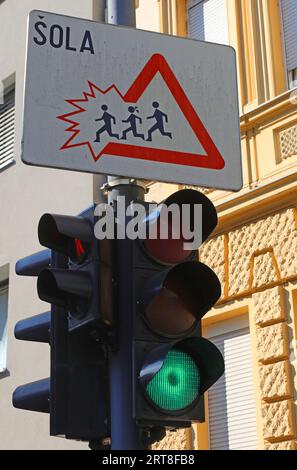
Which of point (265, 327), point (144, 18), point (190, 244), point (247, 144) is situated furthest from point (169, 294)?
point (144, 18)

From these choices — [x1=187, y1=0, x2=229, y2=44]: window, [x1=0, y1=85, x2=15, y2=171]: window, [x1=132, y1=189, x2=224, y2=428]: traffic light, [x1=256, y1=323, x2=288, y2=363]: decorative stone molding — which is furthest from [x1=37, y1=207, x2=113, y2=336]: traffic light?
[x1=0, y1=85, x2=15, y2=171]: window

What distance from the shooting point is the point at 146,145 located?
444 centimetres

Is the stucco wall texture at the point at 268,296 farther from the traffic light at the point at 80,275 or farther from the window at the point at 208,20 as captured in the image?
the traffic light at the point at 80,275

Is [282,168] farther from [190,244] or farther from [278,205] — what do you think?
[190,244]

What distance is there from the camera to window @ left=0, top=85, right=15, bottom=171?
1569 cm

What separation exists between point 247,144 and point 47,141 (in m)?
7.11

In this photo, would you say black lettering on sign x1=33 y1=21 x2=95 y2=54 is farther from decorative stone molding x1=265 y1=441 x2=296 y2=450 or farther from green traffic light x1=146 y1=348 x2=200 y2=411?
decorative stone molding x1=265 y1=441 x2=296 y2=450

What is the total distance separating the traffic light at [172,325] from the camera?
409 centimetres

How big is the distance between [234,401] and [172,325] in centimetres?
684

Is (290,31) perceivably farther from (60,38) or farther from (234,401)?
(60,38)

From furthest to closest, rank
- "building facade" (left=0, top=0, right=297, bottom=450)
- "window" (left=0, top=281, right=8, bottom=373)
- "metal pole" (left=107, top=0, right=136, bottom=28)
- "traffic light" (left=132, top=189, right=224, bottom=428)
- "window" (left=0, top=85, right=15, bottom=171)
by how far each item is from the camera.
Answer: "window" (left=0, top=85, right=15, bottom=171)
"window" (left=0, top=281, right=8, bottom=373)
"building facade" (left=0, top=0, right=297, bottom=450)
"metal pole" (left=107, top=0, right=136, bottom=28)
"traffic light" (left=132, top=189, right=224, bottom=428)

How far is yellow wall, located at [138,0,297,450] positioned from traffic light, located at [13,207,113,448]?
18.8 feet

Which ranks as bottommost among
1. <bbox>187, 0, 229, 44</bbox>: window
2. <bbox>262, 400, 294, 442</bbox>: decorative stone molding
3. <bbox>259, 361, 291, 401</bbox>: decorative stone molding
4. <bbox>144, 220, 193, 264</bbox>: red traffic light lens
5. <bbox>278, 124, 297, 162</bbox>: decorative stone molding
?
<bbox>144, 220, 193, 264</bbox>: red traffic light lens

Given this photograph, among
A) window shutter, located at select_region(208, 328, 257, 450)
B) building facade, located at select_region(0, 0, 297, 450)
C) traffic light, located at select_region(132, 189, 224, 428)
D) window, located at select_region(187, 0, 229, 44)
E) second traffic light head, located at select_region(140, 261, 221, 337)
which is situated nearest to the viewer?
traffic light, located at select_region(132, 189, 224, 428)
